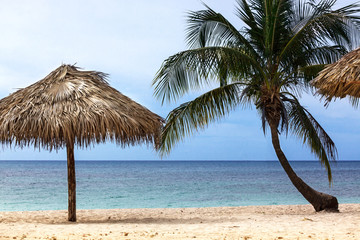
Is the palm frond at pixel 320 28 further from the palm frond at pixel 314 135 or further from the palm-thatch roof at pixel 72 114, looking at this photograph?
the palm-thatch roof at pixel 72 114

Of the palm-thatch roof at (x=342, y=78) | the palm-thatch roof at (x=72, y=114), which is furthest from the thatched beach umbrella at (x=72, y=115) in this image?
the palm-thatch roof at (x=342, y=78)

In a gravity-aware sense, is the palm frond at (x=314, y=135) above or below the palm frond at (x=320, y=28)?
below

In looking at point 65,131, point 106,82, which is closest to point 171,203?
point 106,82

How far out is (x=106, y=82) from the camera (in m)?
7.96

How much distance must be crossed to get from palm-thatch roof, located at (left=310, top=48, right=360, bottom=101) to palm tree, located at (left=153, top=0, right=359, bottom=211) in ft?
4.24

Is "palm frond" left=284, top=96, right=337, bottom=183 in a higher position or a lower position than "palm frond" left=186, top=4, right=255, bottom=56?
lower

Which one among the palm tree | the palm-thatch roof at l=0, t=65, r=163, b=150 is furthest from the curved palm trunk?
the palm-thatch roof at l=0, t=65, r=163, b=150

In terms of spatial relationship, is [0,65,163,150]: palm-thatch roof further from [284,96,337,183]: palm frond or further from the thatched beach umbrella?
[284,96,337,183]: palm frond

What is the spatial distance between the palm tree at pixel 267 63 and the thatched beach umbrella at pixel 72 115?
1682 mm

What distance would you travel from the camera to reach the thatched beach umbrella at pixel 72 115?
6.72m

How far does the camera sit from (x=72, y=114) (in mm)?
6773

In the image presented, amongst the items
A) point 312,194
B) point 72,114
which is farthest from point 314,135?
point 72,114

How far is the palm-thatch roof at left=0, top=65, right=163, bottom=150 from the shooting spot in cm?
672

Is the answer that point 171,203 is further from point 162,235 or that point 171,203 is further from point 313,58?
point 162,235
